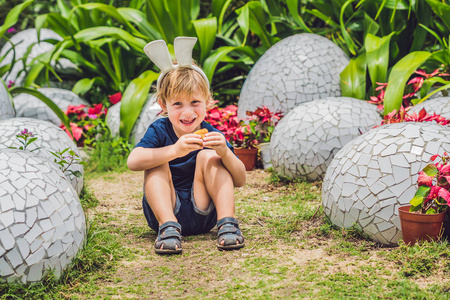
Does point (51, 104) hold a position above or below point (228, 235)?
above

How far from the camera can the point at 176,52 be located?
2.68 m

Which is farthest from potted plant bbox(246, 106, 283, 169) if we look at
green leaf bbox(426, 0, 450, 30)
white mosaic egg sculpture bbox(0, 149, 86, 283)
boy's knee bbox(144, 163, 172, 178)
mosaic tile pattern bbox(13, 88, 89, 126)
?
white mosaic egg sculpture bbox(0, 149, 86, 283)

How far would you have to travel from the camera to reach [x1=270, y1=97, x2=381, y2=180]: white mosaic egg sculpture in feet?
12.7

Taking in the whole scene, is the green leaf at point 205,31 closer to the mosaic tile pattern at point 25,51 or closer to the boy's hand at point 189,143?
the mosaic tile pattern at point 25,51

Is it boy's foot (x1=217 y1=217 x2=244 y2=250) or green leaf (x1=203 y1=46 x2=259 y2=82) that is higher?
green leaf (x1=203 y1=46 x2=259 y2=82)

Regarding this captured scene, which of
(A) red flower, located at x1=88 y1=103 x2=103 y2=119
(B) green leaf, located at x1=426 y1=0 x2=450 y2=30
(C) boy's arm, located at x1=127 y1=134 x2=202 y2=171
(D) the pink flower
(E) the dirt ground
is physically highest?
(B) green leaf, located at x1=426 y1=0 x2=450 y2=30

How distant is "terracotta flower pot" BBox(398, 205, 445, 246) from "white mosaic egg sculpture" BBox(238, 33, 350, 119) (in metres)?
2.57

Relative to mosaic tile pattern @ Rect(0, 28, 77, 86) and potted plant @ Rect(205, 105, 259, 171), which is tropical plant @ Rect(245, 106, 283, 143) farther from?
mosaic tile pattern @ Rect(0, 28, 77, 86)

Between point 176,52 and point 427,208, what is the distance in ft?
4.79

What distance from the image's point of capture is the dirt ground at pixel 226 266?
81.7 inches

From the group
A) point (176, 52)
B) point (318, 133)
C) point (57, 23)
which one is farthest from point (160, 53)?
point (57, 23)

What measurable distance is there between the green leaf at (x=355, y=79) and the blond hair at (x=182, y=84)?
84.0 inches

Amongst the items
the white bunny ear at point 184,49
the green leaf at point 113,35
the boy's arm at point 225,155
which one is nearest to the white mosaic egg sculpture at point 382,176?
the boy's arm at point 225,155

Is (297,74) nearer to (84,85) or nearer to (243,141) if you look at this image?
(243,141)
